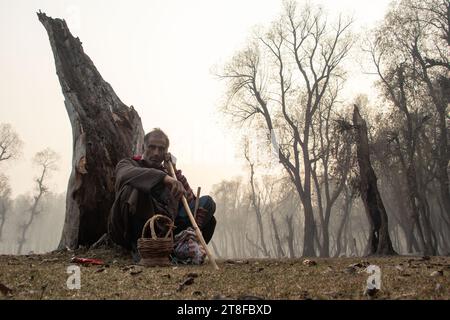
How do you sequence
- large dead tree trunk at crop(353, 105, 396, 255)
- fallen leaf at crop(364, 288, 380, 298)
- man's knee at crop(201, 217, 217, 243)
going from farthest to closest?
large dead tree trunk at crop(353, 105, 396, 255) → man's knee at crop(201, 217, 217, 243) → fallen leaf at crop(364, 288, 380, 298)

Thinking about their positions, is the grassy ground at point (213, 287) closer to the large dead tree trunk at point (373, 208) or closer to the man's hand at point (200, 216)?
the man's hand at point (200, 216)

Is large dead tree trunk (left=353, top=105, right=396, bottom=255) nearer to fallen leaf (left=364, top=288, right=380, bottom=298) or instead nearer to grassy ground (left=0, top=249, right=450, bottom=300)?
grassy ground (left=0, top=249, right=450, bottom=300)

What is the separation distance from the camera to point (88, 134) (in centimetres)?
841

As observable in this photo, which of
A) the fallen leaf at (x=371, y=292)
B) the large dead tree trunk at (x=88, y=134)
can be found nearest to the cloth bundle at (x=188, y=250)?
the large dead tree trunk at (x=88, y=134)

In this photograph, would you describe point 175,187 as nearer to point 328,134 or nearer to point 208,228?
point 208,228

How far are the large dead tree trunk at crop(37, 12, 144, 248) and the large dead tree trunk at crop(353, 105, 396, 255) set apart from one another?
267 inches

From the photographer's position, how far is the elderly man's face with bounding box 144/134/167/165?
5.72 m

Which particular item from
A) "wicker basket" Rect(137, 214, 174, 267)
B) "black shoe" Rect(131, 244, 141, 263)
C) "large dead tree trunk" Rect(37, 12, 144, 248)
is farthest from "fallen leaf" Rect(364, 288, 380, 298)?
"large dead tree trunk" Rect(37, 12, 144, 248)

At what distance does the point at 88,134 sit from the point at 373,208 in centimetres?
837

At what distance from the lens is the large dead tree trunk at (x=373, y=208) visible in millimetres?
11812

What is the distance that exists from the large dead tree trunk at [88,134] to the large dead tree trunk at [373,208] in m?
6.78

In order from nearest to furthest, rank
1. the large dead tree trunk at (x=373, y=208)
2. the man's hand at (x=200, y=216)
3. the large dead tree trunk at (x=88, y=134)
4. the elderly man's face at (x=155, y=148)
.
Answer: the elderly man's face at (x=155, y=148) < the man's hand at (x=200, y=216) < the large dead tree trunk at (x=88, y=134) < the large dead tree trunk at (x=373, y=208)

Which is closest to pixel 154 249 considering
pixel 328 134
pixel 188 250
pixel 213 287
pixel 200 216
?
pixel 188 250
